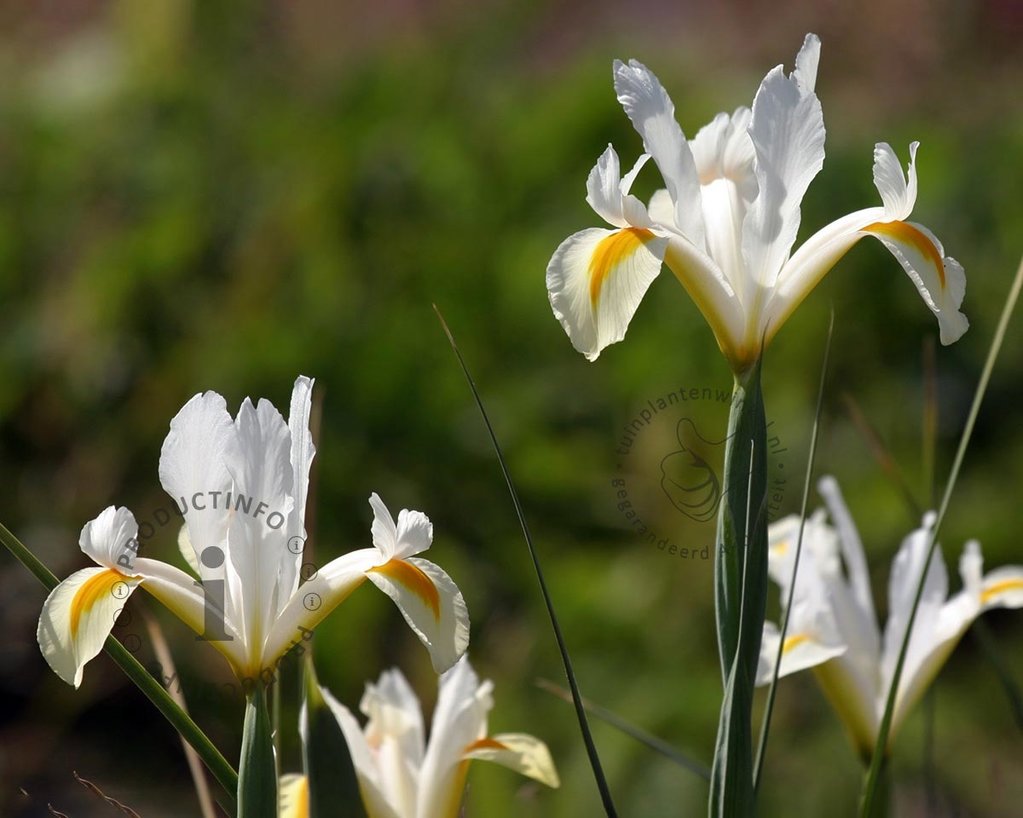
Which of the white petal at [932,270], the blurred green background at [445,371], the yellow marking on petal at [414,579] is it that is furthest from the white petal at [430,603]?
the blurred green background at [445,371]

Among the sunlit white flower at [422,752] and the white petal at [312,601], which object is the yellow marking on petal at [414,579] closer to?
the white petal at [312,601]

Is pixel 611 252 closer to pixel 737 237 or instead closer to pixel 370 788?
pixel 737 237

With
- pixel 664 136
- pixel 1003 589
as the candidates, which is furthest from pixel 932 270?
pixel 1003 589

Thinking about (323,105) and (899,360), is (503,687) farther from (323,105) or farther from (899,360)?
(323,105)

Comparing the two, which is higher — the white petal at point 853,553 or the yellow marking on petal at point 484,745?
the white petal at point 853,553

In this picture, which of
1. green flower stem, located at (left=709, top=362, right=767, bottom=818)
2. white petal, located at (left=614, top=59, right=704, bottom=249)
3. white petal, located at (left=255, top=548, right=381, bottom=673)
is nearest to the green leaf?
white petal, located at (left=255, top=548, right=381, bottom=673)

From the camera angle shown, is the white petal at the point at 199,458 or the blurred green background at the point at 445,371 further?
the blurred green background at the point at 445,371

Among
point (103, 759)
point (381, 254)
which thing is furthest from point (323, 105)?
point (103, 759)
